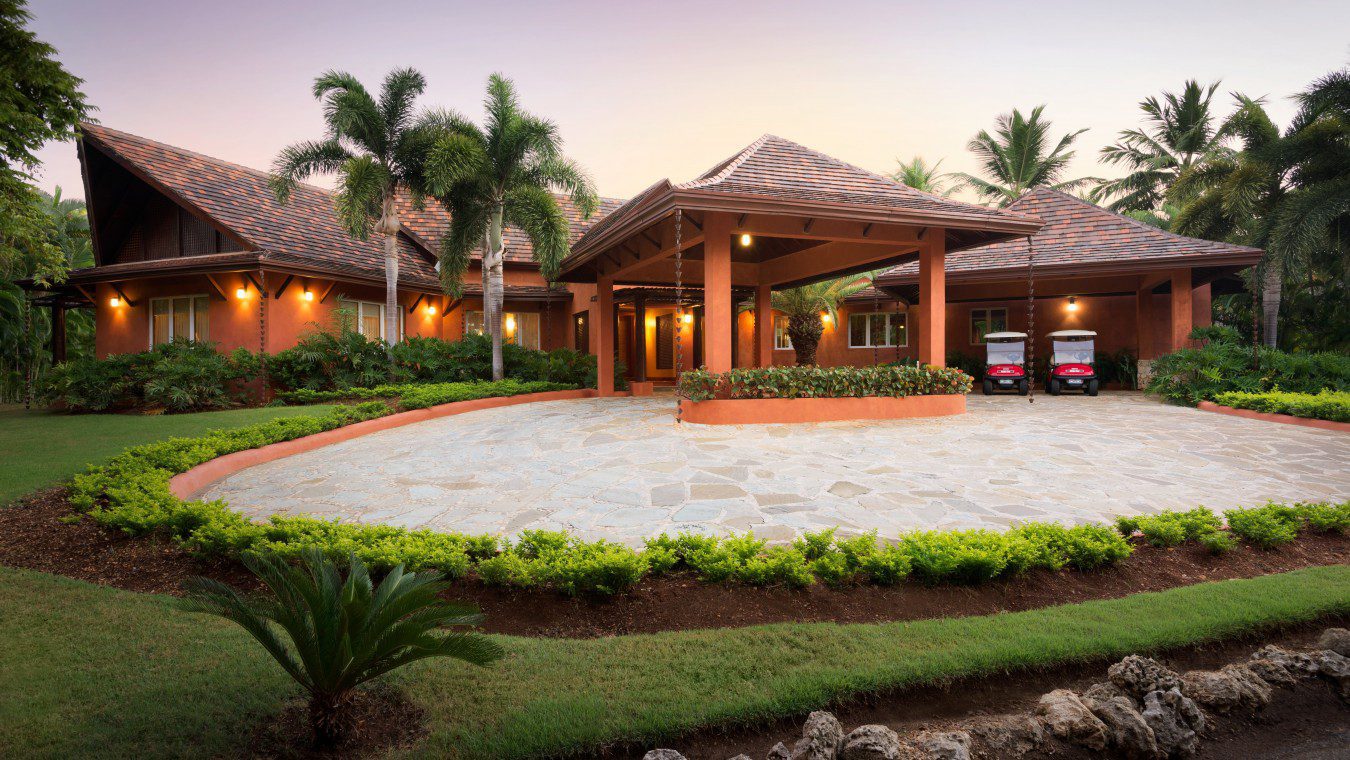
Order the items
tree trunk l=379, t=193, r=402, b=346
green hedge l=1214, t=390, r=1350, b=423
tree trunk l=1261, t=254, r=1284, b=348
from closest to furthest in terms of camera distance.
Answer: green hedge l=1214, t=390, r=1350, b=423 < tree trunk l=379, t=193, r=402, b=346 < tree trunk l=1261, t=254, r=1284, b=348

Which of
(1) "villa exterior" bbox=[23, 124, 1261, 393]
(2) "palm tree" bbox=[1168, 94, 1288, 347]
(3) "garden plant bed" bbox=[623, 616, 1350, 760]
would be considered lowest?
(3) "garden plant bed" bbox=[623, 616, 1350, 760]

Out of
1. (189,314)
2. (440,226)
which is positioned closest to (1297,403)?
(440,226)

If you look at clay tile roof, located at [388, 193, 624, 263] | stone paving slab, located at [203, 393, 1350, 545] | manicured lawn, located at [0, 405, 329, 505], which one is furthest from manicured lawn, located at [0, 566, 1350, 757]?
clay tile roof, located at [388, 193, 624, 263]

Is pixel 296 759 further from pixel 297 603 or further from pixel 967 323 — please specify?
pixel 967 323

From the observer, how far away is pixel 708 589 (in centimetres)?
359

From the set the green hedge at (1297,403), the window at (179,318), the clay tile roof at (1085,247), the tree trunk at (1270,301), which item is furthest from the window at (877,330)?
the window at (179,318)

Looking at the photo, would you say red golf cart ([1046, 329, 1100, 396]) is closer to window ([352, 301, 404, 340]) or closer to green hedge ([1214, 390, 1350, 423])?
→ green hedge ([1214, 390, 1350, 423])

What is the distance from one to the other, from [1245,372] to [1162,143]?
22.9 meters

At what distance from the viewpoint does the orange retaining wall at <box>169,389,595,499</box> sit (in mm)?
6395

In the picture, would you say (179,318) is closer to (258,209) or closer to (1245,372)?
(258,209)

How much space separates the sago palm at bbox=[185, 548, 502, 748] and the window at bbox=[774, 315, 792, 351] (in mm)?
21695

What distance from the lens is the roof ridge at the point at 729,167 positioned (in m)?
9.34

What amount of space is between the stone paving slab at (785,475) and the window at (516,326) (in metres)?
10.7

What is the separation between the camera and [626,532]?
4.76 meters
